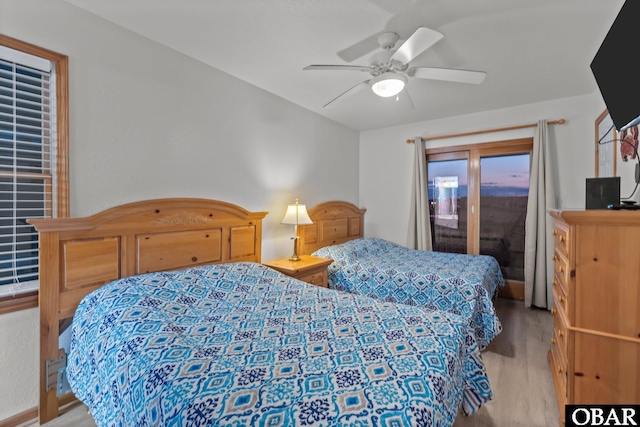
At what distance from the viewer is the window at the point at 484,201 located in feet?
12.3

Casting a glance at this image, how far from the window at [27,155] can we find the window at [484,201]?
406cm

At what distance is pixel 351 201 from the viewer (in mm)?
4570

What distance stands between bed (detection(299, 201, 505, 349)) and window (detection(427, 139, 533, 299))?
0.69 m

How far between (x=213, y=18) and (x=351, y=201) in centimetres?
311

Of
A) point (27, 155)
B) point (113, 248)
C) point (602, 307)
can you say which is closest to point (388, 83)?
point (602, 307)

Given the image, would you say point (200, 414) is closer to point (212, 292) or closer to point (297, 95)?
point (212, 292)

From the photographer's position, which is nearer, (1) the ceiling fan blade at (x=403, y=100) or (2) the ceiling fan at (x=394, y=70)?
(2) the ceiling fan at (x=394, y=70)

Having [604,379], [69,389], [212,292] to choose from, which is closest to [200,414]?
[212,292]

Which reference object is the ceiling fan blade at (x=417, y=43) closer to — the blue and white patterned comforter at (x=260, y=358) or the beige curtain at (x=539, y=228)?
the blue and white patterned comforter at (x=260, y=358)

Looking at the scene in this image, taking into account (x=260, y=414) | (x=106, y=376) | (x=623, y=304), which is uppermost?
(x=623, y=304)

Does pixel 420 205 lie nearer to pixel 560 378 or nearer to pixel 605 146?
pixel 605 146

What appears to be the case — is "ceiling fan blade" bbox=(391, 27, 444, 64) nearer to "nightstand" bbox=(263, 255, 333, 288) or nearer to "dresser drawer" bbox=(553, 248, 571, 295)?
"dresser drawer" bbox=(553, 248, 571, 295)

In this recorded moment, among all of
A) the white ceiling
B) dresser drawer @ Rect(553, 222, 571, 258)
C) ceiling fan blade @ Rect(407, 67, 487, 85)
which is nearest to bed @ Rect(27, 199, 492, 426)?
dresser drawer @ Rect(553, 222, 571, 258)

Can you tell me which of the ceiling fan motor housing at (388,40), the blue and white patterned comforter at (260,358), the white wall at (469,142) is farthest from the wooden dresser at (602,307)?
the ceiling fan motor housing at (388,40)
